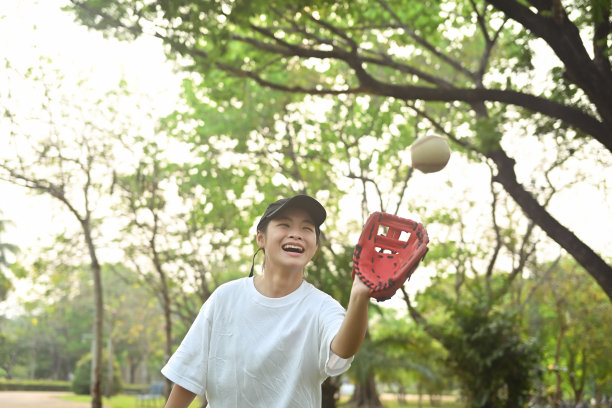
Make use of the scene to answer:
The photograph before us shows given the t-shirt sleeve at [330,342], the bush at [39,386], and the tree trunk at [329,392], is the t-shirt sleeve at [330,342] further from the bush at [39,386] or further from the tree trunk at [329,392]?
the bush at [39,386]

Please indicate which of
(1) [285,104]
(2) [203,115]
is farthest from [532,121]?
(2) [203,115]

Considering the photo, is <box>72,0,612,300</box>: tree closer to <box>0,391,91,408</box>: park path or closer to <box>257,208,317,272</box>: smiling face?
<box>257,208,317,272</box>: smiling face

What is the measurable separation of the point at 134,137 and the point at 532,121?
1132cm

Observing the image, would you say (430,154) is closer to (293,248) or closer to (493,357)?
(293,248)

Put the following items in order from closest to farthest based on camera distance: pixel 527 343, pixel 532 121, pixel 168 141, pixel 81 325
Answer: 1. pixel 532 121
2. pixel 527 343
3. pixel 168 141
4. pixel 81 325

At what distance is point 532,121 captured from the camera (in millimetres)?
10734

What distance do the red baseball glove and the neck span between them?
61cm

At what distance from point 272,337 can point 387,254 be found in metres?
0.69

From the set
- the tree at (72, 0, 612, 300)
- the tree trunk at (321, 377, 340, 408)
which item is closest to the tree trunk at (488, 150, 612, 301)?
the tree at (72, 0, 612, 300)

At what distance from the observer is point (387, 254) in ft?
8.09

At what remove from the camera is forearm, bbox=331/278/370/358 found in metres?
2.44

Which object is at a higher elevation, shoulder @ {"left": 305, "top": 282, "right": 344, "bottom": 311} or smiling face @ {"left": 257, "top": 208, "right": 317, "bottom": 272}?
smiling face @ {"left": 257, "top": 208, "right": 317, "bottom": 272}

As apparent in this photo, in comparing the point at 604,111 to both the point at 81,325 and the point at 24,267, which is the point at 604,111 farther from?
the point at 81,325

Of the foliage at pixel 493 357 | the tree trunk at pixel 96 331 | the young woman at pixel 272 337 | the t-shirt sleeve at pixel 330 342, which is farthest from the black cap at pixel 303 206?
the tree trunk at pixel 96 331
